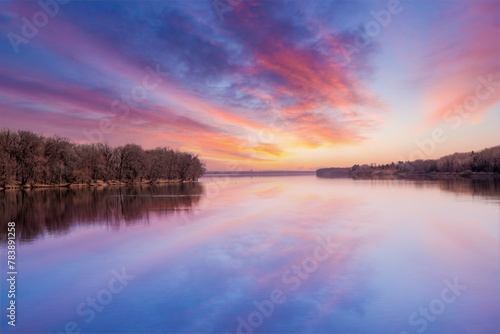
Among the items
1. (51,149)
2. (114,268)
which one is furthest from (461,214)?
(51,149)

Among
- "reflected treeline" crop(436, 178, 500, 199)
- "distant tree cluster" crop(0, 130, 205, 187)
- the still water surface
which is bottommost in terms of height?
the still water surface

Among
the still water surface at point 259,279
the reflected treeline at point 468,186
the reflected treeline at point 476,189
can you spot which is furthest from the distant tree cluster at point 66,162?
the reflected treeline at point 476,189

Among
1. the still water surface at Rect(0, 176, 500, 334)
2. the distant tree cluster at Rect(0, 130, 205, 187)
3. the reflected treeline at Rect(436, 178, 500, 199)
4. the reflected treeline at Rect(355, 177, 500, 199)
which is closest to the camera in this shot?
the still water surface at Rect(0, 176, 500, 334)

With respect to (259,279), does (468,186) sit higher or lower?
higher

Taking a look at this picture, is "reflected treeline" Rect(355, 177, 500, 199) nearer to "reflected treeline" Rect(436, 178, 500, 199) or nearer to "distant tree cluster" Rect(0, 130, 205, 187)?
"reflected treeline" Rect(436, 178, 500, 199)

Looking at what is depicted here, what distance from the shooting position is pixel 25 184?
241 feet

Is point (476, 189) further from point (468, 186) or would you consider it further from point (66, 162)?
point (66, 162)

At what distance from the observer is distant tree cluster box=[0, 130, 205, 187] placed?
226ft

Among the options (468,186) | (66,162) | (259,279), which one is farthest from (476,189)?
(66,162)

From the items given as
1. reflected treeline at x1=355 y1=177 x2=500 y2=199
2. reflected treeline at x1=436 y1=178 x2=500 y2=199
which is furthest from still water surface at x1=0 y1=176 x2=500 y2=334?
reflected treeline at x1=355 y1=177 x2=500 y2=199

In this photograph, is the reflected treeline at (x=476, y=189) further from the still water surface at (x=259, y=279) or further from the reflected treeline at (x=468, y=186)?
the still water surface at (x=259, y=279)

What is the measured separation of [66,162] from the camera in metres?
78.4

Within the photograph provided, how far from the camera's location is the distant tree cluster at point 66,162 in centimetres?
6888

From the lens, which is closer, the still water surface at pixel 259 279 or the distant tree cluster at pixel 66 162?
the still water surface at pixel 259 279
